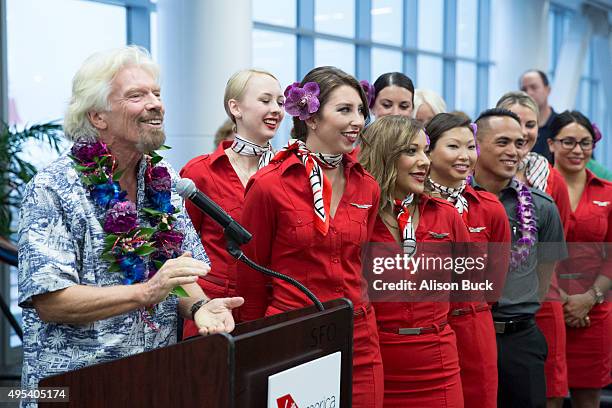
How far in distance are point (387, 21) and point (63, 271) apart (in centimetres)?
978

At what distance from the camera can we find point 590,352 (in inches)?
161

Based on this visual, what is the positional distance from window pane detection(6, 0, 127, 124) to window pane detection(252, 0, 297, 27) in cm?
202

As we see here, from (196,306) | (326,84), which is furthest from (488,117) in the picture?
(196,306)

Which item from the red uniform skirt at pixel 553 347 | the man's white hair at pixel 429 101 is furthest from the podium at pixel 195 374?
the man's white hair at pixel 429 101

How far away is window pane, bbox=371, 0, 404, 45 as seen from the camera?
1094 centimetres

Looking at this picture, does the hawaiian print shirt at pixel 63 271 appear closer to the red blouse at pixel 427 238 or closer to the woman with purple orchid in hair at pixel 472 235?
the red blouse at pixel 427 238

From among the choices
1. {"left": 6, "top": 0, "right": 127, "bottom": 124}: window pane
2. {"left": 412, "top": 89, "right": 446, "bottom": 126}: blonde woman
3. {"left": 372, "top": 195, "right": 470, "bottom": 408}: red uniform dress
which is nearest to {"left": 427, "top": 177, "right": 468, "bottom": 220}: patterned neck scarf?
{"left": 372, "top": 195, "right": 470, "bottom": 408}: red uniform dress

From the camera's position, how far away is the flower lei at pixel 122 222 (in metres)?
2.04

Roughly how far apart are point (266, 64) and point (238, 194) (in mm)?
5856

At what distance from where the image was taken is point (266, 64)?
898cm

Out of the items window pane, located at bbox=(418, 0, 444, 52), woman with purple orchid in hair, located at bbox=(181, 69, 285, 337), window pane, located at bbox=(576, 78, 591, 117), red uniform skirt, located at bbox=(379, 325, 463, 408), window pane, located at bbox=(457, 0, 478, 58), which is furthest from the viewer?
window pane, located at bbox=(576, 78, 591, 117)

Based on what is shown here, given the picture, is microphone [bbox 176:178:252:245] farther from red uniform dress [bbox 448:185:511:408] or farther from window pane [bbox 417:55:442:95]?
window pane [bbox 417:55:442:95]

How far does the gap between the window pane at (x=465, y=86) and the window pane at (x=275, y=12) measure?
Result: 15.5ft

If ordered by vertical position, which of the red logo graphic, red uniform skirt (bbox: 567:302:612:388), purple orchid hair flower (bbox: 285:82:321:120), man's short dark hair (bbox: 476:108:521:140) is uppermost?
purple orchid hair flower (bbox: 285:82:321:120)
